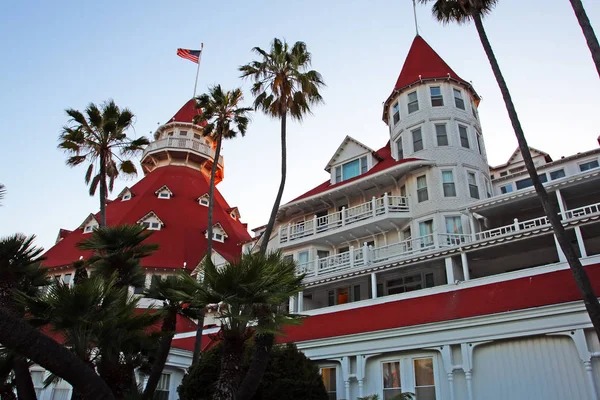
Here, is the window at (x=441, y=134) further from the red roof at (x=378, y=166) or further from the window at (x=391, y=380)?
the window at (x=391, y=380)

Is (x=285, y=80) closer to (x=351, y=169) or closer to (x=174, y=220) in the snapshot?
(x=351, y=169)

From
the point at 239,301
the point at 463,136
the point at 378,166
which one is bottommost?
the point at 239,301

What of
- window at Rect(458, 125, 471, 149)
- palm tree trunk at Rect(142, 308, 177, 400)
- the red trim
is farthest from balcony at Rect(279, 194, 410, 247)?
palm tree trunk at Rect(142, 308, 177, 400)

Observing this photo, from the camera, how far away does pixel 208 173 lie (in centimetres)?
A: 5988

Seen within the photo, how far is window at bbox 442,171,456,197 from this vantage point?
90.3 feet

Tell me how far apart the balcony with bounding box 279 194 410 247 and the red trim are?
6.63m

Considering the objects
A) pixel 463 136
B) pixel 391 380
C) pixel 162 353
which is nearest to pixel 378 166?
pixel 463 136

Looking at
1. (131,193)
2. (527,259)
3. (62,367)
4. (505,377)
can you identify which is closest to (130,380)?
(62,367)

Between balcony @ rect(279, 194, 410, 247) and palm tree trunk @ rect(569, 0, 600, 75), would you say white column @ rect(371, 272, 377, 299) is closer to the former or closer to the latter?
balcony @ rect(279, 194, 410, 247)

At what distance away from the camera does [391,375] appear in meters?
19.6

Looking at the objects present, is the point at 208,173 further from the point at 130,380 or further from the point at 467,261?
the point at 130,380

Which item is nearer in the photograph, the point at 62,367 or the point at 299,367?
the point at 62,367

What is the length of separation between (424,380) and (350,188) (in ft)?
46.8

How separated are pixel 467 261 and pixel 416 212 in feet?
17.0
